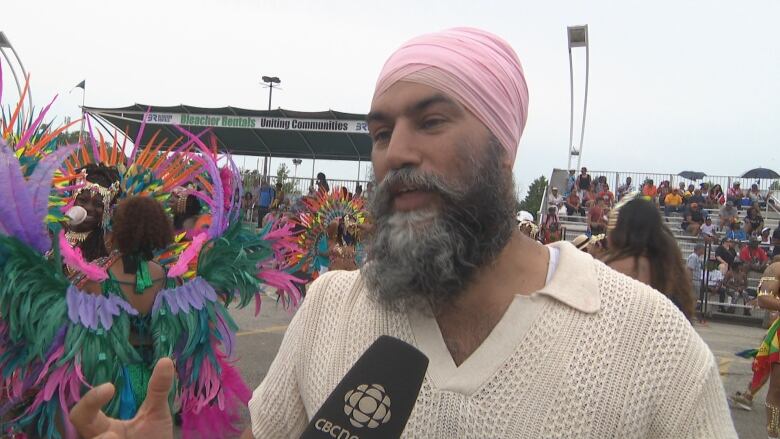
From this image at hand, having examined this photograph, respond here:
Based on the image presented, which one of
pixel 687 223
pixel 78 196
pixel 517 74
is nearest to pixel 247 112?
pixel 687 223

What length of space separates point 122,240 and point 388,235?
335 cm

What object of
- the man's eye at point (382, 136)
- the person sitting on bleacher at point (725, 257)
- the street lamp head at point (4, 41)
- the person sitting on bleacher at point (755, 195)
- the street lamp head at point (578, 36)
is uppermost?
the street lamp head at point (578, 36)

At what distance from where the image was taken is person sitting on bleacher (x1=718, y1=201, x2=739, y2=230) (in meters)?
17.4

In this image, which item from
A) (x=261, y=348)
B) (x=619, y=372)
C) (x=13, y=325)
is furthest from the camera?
(x=261, y=348)

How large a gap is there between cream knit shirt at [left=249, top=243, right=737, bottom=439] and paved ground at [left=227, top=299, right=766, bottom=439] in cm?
546

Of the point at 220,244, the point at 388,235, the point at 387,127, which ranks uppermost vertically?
the point at 387,127

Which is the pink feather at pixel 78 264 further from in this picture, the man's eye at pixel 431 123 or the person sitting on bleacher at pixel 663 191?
the person sitting on bleacher at pixel 663 191

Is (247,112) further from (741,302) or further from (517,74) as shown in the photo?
(517,74)

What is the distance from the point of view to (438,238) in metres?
1.49

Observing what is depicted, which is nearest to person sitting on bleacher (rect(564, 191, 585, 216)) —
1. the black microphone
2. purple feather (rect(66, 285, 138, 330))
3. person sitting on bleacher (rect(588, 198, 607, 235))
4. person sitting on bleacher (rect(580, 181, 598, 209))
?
→ person sitting on bleacher (rect(580, 181, 598, 209))

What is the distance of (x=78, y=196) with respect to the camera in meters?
5.00

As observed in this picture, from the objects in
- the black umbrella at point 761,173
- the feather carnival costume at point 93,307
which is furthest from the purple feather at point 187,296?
the black umbrella at point 761,173

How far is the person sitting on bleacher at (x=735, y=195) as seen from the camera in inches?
772

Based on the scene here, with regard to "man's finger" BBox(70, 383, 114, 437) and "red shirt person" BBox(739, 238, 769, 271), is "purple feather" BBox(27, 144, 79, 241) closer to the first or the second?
"man's finger" BBox(70, 383, 114, 437)
